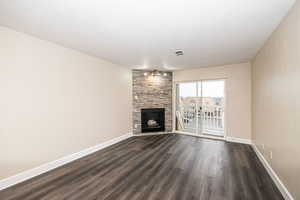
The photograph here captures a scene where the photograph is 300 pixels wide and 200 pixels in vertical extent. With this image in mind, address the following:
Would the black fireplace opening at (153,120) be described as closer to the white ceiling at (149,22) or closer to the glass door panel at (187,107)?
the glass door panel at (187,107)

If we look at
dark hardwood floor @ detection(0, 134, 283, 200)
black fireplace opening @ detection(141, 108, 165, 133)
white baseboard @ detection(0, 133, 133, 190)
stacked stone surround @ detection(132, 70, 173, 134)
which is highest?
stacked stone surround @ detection(132, 70, 173, 134)

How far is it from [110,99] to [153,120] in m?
2.02

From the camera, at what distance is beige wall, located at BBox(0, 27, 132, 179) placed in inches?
79.9

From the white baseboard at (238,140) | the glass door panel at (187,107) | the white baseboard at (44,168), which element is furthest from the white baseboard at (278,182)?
the white baseboard at (44,168)

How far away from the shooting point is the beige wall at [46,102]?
2.03 m

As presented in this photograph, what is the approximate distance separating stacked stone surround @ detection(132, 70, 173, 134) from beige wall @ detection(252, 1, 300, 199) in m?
3.15

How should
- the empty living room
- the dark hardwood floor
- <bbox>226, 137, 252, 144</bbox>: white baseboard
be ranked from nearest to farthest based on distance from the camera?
the empty living room → the dark hardwood floor → <bbox>226, 137, 252, 144</bbox>: white baseboard

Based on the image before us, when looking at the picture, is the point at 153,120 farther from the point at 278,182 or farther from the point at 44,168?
the point at 278,182

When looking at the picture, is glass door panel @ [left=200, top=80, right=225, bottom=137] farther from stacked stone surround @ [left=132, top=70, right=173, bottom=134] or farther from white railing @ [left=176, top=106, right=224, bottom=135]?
stacked stone surround @ [left=132, top=70, right=173, bottom=134]

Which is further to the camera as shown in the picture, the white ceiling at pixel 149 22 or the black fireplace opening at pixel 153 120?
the black fireplace opening at pixel 153 120

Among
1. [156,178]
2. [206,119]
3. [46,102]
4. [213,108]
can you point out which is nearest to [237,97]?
[213,108]

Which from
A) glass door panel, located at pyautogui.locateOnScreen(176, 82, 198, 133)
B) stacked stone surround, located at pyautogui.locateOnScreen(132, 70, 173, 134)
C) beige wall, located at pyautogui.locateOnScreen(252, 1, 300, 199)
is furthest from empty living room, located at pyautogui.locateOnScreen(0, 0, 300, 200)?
glass door panel, located at pyautogui.locateOnScreen(176, 82, 198, 133)

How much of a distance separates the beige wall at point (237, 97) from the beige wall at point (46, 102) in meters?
3.73

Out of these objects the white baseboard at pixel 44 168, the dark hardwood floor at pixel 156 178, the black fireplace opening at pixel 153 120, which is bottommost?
the dark hardwood floor at pixel 156 178
